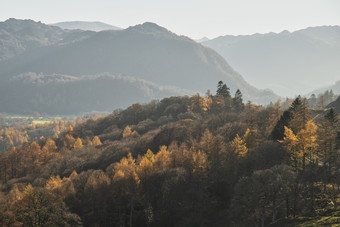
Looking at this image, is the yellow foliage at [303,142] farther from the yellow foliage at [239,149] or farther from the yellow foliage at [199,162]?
the yellow foliage at [199,162]

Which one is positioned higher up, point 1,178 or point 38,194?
point 38,194

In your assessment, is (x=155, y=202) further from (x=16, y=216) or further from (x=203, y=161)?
(x=16, y=216)

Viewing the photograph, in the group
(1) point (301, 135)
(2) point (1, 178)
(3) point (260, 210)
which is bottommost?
(2) point (1, 178)

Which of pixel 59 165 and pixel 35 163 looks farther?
pixel 35 163

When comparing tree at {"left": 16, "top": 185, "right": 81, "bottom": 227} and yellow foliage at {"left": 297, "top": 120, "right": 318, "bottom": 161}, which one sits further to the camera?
yellow foliage at {"left": 297, "top": 120, "right": 318, "bottom": 161}

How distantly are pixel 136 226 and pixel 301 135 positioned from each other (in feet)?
126

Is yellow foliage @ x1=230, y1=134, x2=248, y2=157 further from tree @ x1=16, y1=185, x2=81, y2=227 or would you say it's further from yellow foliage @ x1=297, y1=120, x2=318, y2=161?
tree @ x1=16, y1=185, x2=81, y2=227

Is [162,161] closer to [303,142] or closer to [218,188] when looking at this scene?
[218,188]

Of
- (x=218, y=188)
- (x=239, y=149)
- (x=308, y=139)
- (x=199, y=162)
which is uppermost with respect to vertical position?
(x=308, y=139)

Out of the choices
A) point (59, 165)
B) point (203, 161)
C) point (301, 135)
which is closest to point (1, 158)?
point (59, 165)

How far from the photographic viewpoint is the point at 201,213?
53.3m

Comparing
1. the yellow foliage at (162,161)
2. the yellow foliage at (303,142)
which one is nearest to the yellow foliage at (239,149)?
the yellow foliage at (303,142)

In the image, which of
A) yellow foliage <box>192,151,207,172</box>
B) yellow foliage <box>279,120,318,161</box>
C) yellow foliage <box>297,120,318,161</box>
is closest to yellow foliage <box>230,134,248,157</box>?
A: yellow foliage <box>192,151,207,172</box>

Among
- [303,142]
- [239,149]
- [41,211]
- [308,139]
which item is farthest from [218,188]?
[41,211]
